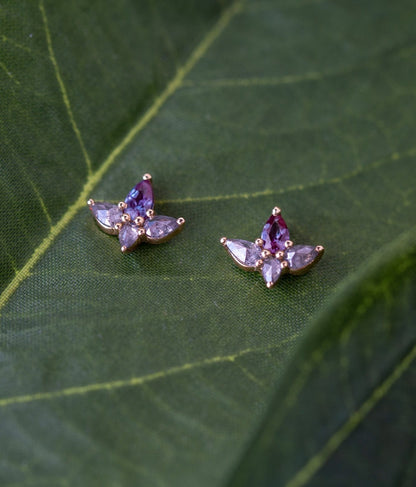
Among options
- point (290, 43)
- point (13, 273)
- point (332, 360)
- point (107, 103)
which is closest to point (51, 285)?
point (13, 273)

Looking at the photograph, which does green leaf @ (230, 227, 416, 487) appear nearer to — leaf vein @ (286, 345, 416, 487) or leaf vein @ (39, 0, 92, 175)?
leaf vein @ (286, 345, 416, 487)

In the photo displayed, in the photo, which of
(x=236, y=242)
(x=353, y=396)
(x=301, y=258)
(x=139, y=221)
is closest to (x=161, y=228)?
(x=139, y=221)

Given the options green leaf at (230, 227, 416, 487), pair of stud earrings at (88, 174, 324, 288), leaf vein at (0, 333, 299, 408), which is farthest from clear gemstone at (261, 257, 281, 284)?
green leaf at (230, 227, 416, 487)

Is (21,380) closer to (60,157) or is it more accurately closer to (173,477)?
(173,477)

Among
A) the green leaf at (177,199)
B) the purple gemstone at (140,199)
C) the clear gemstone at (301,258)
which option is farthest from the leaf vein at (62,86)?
the clear gemstone at (301,258)

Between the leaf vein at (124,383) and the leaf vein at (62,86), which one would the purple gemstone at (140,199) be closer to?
the leaf vein at (62,86)

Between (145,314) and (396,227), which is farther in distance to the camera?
(396,227)

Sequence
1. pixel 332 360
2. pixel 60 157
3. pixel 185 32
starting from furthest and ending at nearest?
1. pixel 185 32
2. pixel 60 157
3. pixel 332 360
